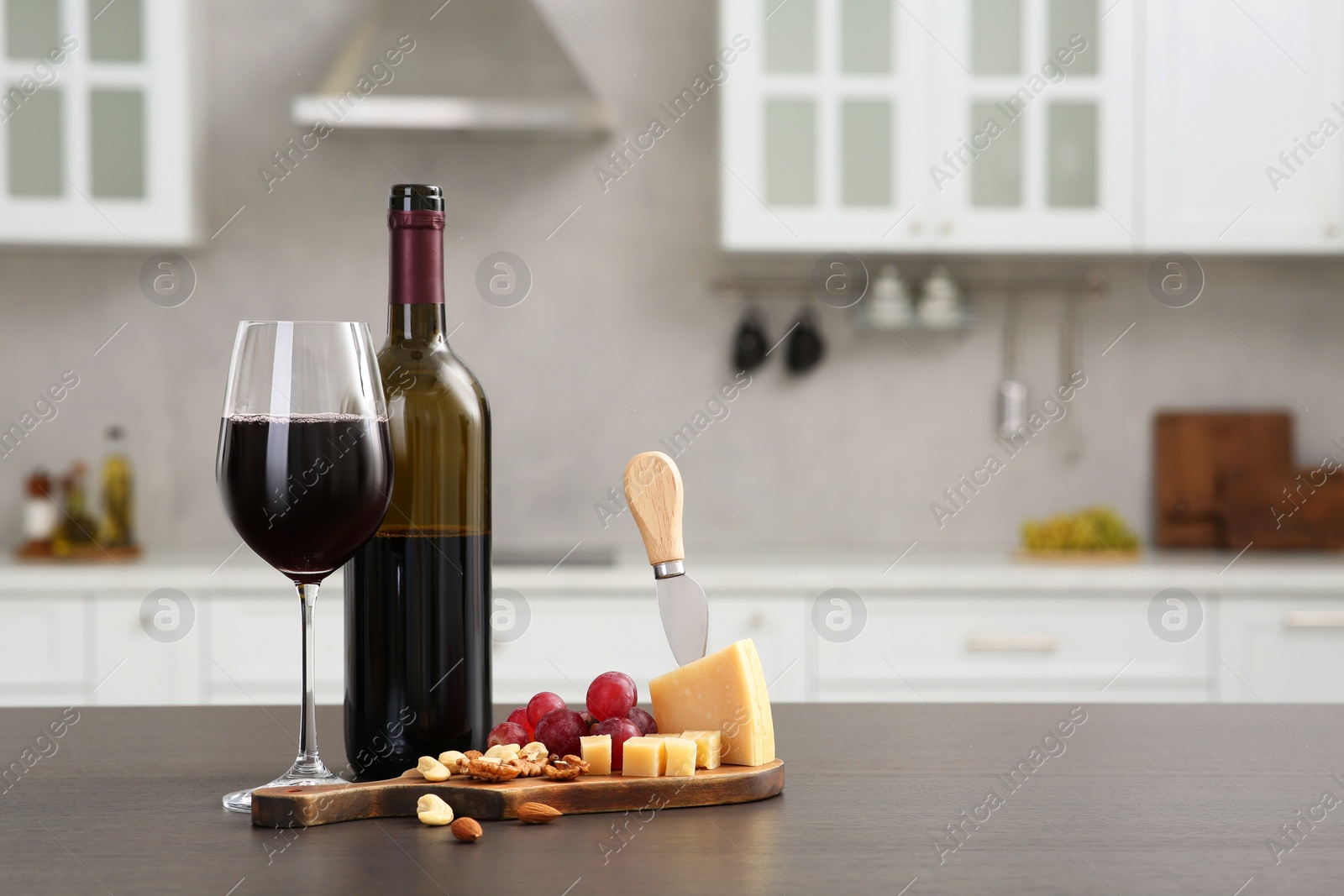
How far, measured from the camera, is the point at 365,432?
61cm

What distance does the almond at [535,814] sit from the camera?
568mm

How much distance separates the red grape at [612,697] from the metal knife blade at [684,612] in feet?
0.11

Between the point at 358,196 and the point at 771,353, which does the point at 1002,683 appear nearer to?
the point at 771,353

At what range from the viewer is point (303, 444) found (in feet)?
1.99

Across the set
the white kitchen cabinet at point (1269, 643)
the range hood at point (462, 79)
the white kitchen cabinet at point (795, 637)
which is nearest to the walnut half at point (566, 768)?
the white kitchen cabinet at point (795, 637)

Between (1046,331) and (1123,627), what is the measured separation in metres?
0.83

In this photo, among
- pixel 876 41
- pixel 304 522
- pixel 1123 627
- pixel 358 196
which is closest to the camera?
pixel 304 522

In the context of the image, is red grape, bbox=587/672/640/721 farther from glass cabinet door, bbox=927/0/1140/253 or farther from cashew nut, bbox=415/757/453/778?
glass cabinet door, bbox=927/0/1140/253

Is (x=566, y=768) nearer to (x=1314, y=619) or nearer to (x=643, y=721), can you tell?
(x=643, y=721)

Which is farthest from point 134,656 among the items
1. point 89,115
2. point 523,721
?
point 523,721

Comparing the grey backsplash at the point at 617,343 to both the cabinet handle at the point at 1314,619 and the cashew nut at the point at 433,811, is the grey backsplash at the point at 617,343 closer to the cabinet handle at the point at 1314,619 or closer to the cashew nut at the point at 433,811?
the cabinet handle at the point at 1314,619

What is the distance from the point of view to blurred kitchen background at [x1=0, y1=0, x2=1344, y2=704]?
224 centimetres

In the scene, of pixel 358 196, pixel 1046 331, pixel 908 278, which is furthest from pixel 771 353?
pixel 358 196

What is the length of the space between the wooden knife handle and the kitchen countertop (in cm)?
155
